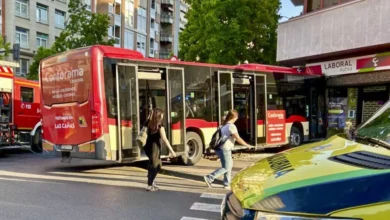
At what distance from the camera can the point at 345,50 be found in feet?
46.3

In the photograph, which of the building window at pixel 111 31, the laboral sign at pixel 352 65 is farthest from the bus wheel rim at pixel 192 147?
the building window at pixel 111 31

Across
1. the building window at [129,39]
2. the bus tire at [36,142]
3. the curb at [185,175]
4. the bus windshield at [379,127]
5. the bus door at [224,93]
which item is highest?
the building window at [129,39]

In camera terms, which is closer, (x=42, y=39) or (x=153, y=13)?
(x=42, y=39)

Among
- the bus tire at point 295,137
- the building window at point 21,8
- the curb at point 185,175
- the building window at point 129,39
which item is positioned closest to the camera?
the curb at point 185,175

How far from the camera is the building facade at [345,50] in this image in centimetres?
1327

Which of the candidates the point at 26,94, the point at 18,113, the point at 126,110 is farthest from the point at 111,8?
the point at 126,110

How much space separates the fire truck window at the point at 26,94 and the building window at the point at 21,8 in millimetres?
24539

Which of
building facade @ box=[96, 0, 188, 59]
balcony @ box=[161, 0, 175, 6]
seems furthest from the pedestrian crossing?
balcony @ box=[161, 0, 175, 6]

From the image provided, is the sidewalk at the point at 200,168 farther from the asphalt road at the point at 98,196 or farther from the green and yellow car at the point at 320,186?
the green and yellow car at the point at 320,186

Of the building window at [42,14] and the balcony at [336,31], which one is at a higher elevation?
the building window at [42,14]

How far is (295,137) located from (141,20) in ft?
139

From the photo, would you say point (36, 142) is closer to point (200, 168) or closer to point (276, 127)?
point (200, 168)

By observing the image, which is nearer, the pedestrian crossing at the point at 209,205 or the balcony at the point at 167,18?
the pedestrian crossing at the point at 209,205

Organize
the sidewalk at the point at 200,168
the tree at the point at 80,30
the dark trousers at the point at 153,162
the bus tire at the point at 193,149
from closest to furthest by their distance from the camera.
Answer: the dark trousers at the point at 153,162
the sidewalk at the point at 200,168
the bus tire at the point at 193,149
the tree at the point at 80,30
